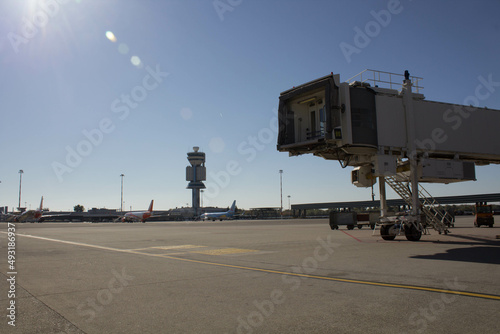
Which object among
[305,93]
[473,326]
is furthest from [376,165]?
[473,326]

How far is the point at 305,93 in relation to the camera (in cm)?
2055

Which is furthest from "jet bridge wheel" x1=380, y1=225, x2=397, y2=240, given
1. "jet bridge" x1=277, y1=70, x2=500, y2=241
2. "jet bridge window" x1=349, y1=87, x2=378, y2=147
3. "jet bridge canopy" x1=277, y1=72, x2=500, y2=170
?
"jet bridge window" x1=349, y1=87, x2=378, y2=147

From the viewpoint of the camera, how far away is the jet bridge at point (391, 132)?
763 inches

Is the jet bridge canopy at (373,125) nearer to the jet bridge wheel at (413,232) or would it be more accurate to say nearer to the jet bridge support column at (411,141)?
the jet bridge support column at (411,141)

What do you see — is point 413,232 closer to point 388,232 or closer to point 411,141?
point 388,232

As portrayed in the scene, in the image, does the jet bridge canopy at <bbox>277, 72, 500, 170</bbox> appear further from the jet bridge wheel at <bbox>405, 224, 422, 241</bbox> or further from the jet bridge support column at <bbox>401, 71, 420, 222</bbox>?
the jet bridge wheel at <bbox>405, 224, 422, 241</bbox>

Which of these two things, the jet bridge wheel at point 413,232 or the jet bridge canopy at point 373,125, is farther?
the jet bridge wheel at point 413,232

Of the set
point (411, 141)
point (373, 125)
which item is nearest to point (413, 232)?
point (411, 141)

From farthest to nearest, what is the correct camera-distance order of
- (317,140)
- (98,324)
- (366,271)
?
1. (317,140)
2. (366,271)
3. (98,324)

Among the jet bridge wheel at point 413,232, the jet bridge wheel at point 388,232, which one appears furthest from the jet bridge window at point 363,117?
the jet bridge wheel at point 388,232

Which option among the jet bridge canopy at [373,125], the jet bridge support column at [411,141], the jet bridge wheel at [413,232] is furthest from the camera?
the jet bridge support column at [411,141]

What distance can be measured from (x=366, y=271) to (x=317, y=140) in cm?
1036

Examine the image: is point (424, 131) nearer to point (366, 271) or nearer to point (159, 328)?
point (366, 271)

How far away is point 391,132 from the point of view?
21.0m
